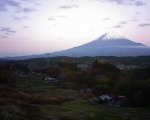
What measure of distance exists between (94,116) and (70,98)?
1351 cm

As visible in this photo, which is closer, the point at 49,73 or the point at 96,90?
the point at 96,90

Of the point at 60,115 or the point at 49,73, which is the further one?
the point at 49,73

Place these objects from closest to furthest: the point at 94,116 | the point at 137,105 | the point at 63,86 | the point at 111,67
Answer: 1. the point at 94,116
2. the point at 137,105
3. the point at 63,86
4. the point at 111,67

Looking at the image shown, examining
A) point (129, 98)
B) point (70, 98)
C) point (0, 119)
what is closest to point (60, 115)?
point (0, 119)

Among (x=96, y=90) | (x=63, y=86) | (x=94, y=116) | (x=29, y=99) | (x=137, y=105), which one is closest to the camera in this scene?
(x=94, y=116)

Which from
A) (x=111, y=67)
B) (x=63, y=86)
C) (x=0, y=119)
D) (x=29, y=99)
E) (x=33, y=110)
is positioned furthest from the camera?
(x=111, y=67)

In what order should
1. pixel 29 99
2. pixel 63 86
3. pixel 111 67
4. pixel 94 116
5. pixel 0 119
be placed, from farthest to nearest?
pixel 111 67 < pixel 63 86 < pixel 29 99 < pixel 94 116 < pixel 0 119

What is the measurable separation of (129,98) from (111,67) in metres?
24.4

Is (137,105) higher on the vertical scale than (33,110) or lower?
lower

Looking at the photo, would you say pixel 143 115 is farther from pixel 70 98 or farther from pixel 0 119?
pixel 0 119

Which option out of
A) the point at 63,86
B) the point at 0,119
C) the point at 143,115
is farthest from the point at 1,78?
the point at 0,119

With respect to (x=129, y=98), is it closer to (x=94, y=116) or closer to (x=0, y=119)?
(x=94, y=116)

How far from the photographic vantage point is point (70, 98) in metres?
36.9

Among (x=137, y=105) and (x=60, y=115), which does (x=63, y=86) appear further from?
(x=60, y=115)
